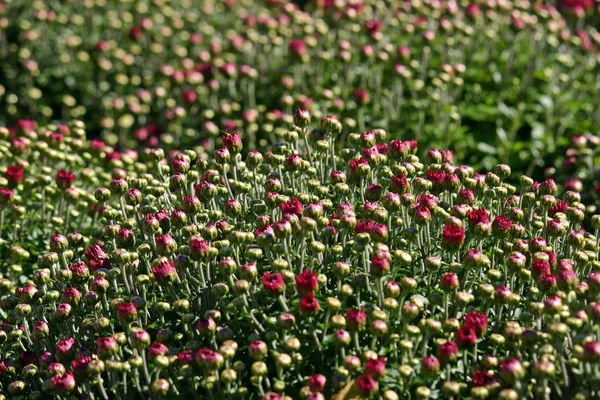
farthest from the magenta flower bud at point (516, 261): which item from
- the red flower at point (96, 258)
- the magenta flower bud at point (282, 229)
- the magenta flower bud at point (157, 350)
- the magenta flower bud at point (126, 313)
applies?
the red flower at point (96, 258)

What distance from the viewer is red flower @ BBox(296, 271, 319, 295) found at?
3.25 m

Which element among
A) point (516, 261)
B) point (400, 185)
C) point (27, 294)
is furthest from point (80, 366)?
point (516, 261)

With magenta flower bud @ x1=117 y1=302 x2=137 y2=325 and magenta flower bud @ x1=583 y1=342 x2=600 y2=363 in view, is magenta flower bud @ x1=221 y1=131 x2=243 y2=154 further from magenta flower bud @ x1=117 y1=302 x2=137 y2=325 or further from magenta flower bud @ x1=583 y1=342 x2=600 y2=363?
magenta flower bud @ x1=583 y1=342 x2=600 y2=363

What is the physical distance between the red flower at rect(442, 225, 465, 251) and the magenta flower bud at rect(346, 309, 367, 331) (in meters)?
0.63

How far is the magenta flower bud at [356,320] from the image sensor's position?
3186 mm

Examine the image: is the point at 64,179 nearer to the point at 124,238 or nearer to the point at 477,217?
the point at 124,238

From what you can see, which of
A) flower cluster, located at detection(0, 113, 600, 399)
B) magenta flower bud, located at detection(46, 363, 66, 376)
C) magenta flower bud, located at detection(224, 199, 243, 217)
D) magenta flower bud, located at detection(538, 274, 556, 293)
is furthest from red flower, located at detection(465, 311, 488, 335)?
magenta flower bud, located at detection(46, 363, 66, 376)

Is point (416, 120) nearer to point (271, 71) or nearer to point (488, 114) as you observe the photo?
point (488, 114)

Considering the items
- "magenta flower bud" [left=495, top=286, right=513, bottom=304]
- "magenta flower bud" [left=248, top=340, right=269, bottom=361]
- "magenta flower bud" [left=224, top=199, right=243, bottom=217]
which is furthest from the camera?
"magenta flower bud" [left=224, top=199, right=243, bottom=217]

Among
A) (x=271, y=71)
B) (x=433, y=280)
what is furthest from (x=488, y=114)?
(x=433, y=280)

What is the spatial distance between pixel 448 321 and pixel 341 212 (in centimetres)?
78

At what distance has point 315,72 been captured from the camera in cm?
770

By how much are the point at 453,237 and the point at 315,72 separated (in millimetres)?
4441

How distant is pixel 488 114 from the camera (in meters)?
7.42
